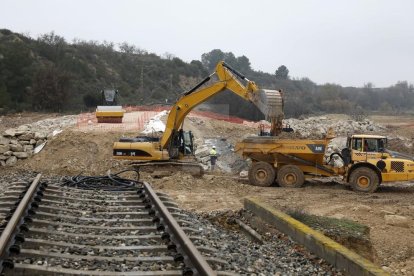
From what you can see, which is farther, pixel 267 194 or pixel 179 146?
pixel 179 146

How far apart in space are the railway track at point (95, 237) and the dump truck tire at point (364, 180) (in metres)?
10.3

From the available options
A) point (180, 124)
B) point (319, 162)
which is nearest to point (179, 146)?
point (180, 124)

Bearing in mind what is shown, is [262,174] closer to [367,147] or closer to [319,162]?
[319,162]

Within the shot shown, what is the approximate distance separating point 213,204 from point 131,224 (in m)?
6.62

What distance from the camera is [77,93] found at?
225 ft

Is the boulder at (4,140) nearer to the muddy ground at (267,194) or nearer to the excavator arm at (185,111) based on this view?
the muddy ground at (267,194)

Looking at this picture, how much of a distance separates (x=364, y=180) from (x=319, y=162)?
5.47 ft

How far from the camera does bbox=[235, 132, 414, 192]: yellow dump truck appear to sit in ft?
60.7

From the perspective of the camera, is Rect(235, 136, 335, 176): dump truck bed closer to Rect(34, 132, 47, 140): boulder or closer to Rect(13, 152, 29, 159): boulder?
Rect(13, 152, 29, 159): boulder

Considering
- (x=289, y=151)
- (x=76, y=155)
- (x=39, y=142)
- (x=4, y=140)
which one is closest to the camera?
(x=289, y=151)

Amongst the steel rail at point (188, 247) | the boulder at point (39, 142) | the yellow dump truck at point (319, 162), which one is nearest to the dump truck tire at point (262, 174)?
the yellow dump truck at point (319, 162)

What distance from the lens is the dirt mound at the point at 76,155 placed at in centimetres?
2089

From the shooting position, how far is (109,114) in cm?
3145

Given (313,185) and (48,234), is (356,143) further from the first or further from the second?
(48,234)
